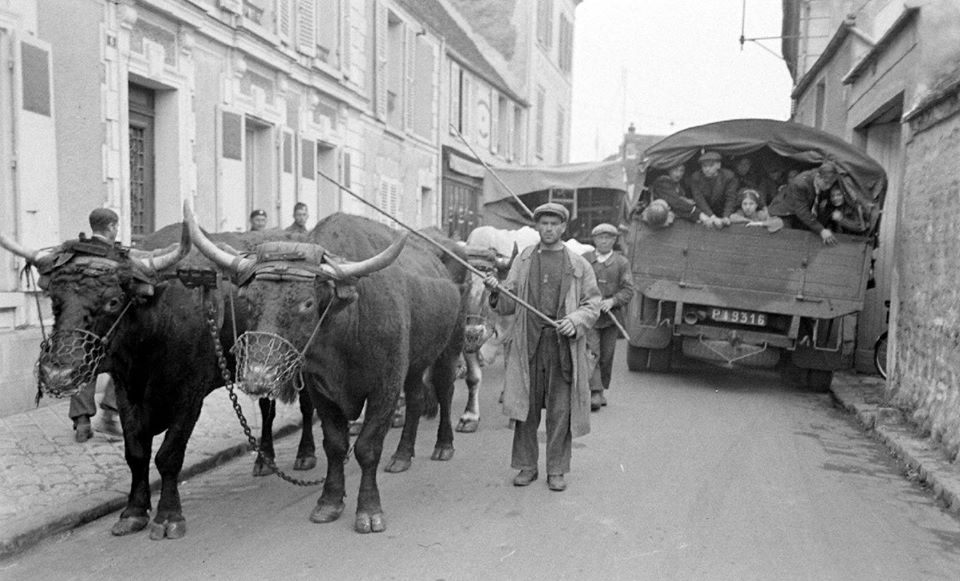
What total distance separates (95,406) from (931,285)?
292 inches

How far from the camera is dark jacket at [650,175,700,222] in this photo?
989 cm

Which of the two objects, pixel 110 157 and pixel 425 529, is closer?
pixel 425 529

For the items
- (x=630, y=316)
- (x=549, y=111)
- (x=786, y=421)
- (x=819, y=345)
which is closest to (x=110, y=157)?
(x=630, y=316)

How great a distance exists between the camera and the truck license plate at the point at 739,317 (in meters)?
9.56

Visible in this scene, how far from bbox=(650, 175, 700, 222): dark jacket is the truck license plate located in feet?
3.76

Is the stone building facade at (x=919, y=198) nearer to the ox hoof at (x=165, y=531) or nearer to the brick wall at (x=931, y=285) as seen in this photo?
the brick wall at (x=931, y=285)

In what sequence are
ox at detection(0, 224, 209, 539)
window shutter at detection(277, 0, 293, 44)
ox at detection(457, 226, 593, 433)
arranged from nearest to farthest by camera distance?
ox at detection(0, 224, 209, 539) < ox at detection(457, 226, 593, 433) < window shutter at detection(277, 0, 293, 44)

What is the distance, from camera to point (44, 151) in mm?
7477

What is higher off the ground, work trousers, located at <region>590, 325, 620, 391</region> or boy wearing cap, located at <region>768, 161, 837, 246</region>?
boy wearing cap, located at <region>768, 161, 837, 246</region>

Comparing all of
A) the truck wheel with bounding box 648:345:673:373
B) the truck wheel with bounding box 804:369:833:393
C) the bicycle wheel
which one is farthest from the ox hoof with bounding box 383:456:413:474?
the bicycle wheel

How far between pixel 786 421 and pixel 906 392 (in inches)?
46.7

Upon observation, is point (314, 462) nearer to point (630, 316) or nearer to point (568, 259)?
point (568, 259)

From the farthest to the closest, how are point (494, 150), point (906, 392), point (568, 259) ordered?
point (494, 150) < point (906, 392) < point (568, 259)

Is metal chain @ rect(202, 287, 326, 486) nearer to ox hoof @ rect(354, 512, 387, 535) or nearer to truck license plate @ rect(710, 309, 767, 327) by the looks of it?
ox hoof @ rect(354, 512, 387, 535)
